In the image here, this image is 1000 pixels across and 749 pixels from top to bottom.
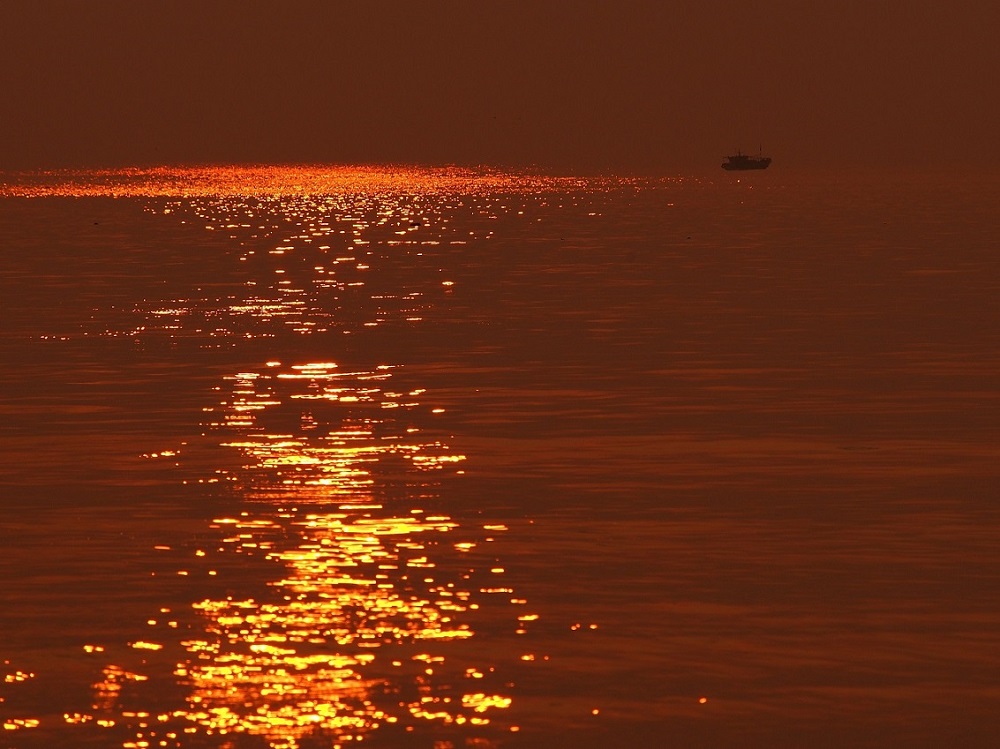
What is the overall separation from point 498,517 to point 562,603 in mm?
4354

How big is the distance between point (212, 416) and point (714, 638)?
15972mm

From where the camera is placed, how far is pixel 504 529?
70.6 ft

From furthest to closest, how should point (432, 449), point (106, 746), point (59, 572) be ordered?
point (432, 449)
point (59, 572)
point (106, 746)

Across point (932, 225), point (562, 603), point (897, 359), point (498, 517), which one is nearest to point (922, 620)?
point (562, 603)

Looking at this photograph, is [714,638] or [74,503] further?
[74,503]

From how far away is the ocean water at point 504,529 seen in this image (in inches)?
580

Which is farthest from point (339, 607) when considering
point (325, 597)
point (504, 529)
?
point (504, 529)

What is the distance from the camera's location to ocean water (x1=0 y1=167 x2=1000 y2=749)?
1474 centimetres

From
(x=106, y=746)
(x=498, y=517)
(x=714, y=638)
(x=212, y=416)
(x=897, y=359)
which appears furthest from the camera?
(x=897, y=359)

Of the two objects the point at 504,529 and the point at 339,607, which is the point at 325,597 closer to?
the point at 339,607

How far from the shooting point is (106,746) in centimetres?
1376

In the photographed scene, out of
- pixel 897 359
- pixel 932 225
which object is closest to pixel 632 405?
pixel 897 359

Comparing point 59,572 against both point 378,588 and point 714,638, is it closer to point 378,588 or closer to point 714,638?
point 378,588

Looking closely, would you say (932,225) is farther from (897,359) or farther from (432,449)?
(432,449)
